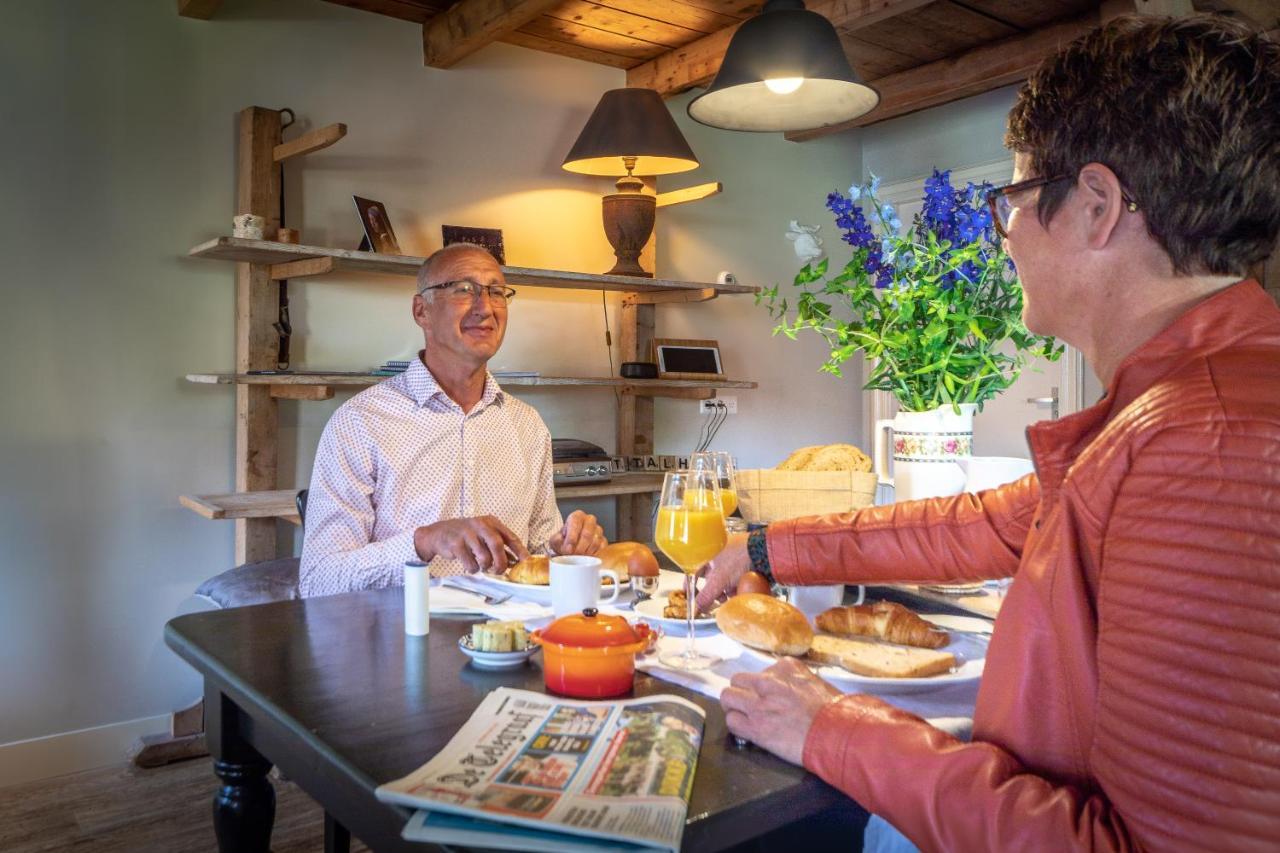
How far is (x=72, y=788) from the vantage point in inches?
115

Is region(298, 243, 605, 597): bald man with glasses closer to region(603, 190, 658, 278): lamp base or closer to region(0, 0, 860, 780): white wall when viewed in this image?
region(0, 0, 860, 780): white wall

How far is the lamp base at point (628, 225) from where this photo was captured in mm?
3875

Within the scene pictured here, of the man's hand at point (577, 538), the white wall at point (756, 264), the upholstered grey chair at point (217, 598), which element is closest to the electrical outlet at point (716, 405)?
the white wall at point (756, 264)

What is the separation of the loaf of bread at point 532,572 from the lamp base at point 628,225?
2402mm

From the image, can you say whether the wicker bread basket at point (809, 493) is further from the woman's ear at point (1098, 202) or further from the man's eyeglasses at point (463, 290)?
the man's eyeglasses at point (463, 290)

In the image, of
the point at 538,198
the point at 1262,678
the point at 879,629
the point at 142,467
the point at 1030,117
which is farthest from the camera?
the point at 538,198

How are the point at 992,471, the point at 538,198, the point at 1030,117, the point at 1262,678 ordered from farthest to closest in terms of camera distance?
the point at 538,198 → the point at 992,471 → the point at 1030,117 → the point at 1262,678

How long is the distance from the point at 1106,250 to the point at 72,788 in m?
3.12

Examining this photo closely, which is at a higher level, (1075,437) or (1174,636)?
(1075,437)

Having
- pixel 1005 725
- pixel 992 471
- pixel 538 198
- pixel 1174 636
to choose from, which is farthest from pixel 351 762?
pixel 538 198

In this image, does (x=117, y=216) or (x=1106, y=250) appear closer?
(x=1106, y=250)

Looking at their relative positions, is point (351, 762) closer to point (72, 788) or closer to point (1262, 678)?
point (1262, 678)

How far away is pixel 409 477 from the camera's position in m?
2.37

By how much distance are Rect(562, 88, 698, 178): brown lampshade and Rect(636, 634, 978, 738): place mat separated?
2.53 metres
